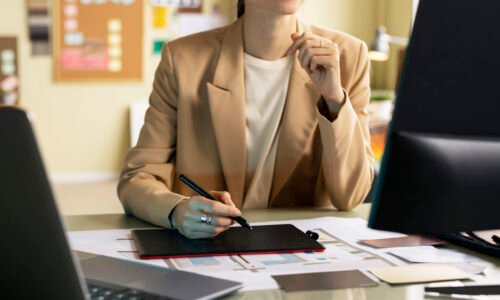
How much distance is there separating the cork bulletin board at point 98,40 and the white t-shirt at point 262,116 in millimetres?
4047

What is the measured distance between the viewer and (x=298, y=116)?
1.77 meters

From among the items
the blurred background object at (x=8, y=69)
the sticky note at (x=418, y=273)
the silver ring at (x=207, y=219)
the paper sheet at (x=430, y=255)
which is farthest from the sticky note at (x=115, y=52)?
the sticky note at (x=418, y=273)

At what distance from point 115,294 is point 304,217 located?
65cm

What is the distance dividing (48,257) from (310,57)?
1017 mm

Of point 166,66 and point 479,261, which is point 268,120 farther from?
point 479,261

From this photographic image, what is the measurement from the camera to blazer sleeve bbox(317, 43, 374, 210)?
1609mm

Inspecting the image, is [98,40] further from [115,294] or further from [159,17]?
[115,294]

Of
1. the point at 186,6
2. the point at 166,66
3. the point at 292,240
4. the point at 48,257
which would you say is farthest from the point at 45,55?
the point at 48,257

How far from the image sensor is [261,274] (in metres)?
1.11

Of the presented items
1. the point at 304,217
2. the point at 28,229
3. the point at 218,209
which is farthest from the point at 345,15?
the point at 28,229

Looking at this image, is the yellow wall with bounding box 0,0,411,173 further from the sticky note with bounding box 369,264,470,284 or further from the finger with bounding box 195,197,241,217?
the sticky note with bounding box 369,264,470,284

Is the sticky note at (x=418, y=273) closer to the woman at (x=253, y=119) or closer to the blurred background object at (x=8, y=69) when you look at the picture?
the woman at (x=253, y=119)

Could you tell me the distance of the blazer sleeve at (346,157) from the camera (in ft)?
5.28

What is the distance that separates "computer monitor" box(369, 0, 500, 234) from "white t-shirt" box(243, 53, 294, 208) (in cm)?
98
